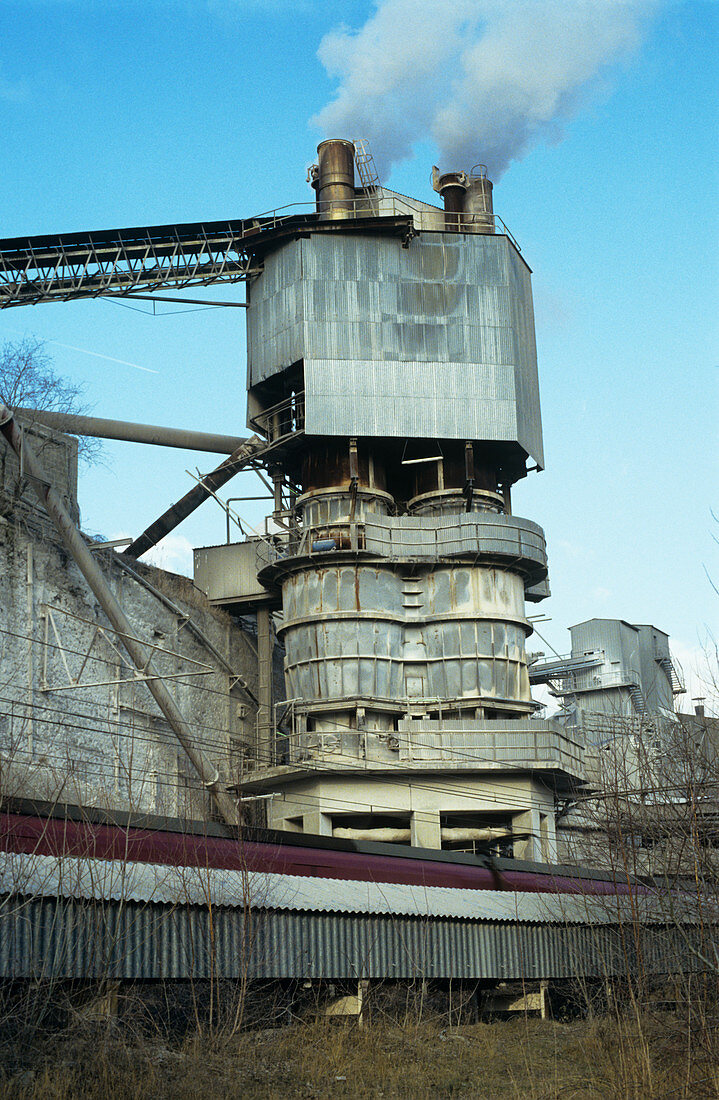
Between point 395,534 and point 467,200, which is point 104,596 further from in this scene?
point 467,200

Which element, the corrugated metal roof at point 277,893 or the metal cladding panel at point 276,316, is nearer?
the corrugated metal roof at point 277,893

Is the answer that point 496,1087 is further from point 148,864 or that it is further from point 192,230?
point 192,230

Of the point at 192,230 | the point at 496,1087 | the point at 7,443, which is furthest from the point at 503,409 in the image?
the point at 496,1087

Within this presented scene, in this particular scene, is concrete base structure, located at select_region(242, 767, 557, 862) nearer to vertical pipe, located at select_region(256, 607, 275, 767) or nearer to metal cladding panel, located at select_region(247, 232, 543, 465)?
vertical pipe, located at select_region(256, 607, 275, 767)

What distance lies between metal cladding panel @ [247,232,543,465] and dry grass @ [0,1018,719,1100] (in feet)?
72.2

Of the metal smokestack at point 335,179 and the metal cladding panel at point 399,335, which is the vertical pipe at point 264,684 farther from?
the metal smokestack at point 335,179

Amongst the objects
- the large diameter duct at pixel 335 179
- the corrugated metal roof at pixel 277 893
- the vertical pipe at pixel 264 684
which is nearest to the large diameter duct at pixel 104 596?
the vertical pipe at pixel 264 684

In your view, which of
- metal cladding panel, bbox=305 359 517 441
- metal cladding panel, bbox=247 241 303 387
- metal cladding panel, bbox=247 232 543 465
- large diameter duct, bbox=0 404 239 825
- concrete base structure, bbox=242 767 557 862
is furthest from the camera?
metal cladding panel, bbox=247 241 303 387

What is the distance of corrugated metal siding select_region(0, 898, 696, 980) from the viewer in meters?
16.5

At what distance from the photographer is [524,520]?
1569 inches

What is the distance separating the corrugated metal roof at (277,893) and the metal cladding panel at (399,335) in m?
17.7

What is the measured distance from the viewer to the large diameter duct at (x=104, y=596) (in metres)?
32.0

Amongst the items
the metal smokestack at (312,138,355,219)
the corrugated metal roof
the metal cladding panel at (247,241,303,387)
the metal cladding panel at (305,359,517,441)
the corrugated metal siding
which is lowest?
the corrugated metal siding

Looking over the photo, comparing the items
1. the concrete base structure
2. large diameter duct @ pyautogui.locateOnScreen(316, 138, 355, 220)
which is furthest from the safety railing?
the concrete base structure
